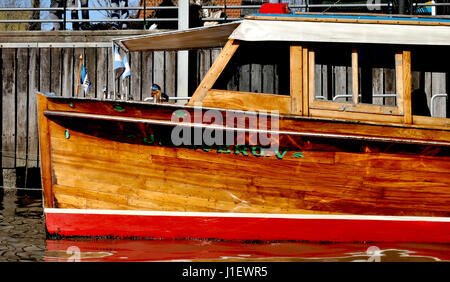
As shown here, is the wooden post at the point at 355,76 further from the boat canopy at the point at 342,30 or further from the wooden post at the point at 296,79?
the wooden post at the point at 296,79

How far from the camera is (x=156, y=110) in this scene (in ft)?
18.5

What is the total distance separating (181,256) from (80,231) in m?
1.40

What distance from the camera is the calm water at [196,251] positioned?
17.4 feet

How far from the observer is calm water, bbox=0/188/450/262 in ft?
17.4

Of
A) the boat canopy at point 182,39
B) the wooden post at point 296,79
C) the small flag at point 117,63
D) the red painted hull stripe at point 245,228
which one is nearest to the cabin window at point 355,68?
the wooden post at point 296,79

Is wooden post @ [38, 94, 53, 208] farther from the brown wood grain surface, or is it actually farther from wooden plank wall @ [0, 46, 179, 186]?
wooden plank wall @ [0, 46, 179, 186]

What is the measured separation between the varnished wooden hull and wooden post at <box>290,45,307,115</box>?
0.68 feet

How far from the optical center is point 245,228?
5.94 m

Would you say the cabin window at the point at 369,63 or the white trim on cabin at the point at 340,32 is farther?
the cabin window at the point at 369,63

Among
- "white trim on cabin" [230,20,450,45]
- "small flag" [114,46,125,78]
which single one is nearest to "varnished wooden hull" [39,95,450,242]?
"small flag" [114,46,125,78]

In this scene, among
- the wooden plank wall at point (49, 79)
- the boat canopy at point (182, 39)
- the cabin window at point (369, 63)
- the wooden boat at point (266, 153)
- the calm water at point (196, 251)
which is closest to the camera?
the calm water at point (196, 251)

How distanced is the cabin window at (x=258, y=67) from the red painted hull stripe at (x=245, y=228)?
4.81 ft

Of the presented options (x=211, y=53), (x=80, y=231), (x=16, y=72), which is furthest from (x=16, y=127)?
(x=80, y=231)
